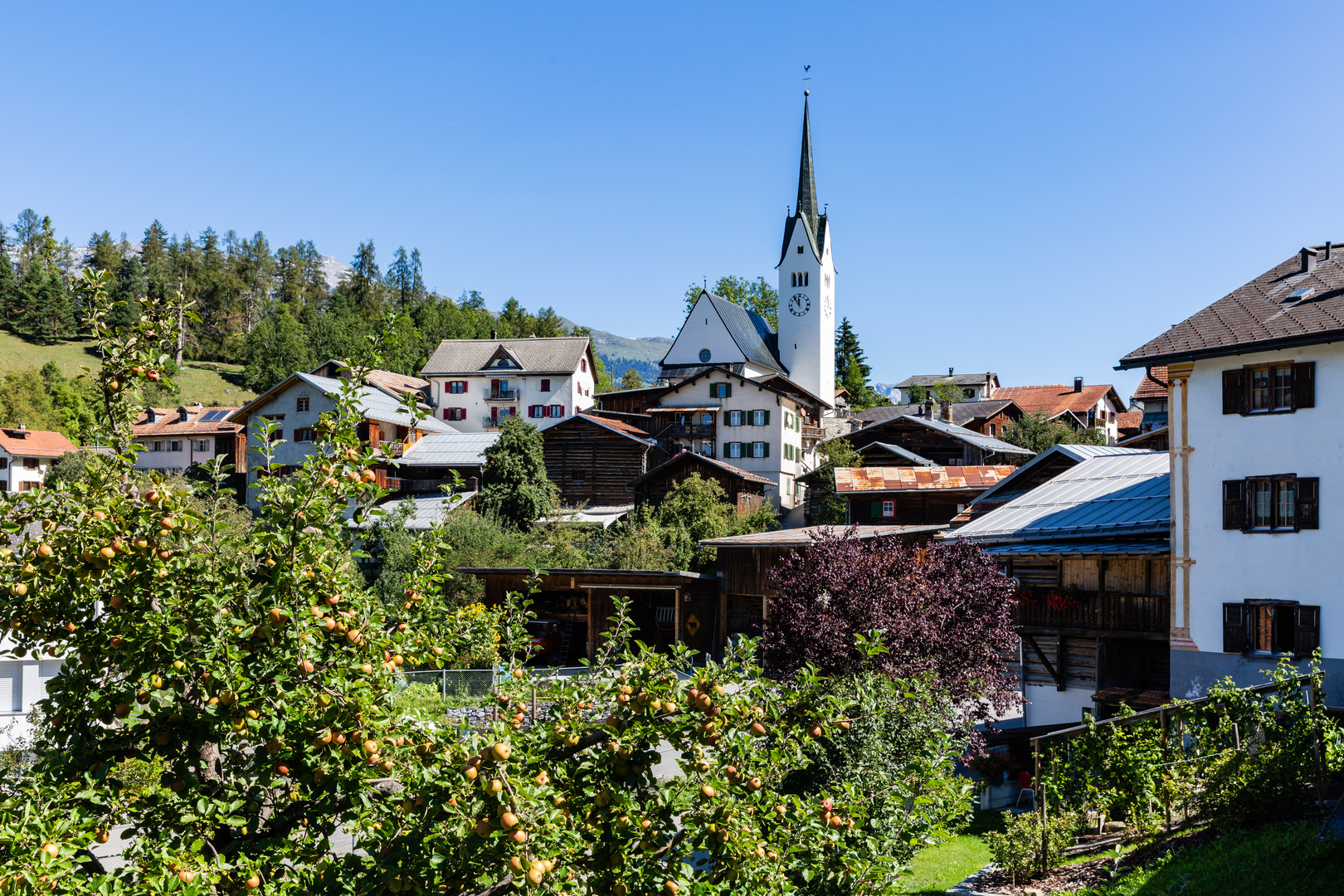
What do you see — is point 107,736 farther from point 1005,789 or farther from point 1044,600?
point 1044,600

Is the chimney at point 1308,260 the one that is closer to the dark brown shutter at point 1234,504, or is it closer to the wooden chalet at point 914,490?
the dark brown shutter at point 1234,504

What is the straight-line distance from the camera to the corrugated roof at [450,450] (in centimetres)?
5606

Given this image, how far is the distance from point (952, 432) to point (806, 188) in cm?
3581

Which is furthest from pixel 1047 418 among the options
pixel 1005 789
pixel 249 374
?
pixel 249 374

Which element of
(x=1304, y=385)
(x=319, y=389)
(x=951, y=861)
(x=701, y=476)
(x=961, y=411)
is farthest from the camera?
(x=961, y=411)

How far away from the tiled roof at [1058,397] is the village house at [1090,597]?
53.5 m

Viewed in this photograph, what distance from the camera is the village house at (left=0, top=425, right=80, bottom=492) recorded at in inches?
2653

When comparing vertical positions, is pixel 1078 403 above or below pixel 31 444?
above

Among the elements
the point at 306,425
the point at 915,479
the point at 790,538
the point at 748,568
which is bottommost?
the point at 748,568

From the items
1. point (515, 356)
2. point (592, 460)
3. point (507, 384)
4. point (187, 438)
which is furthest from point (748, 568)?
point (187, 438)

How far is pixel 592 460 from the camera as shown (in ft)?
185

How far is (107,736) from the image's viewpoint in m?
5.79

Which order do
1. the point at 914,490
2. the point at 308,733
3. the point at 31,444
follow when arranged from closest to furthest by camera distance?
the point at 308,733
the point at 914,490
the point at 31,444

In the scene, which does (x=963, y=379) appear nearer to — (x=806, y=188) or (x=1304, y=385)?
(x=806, y=188)
